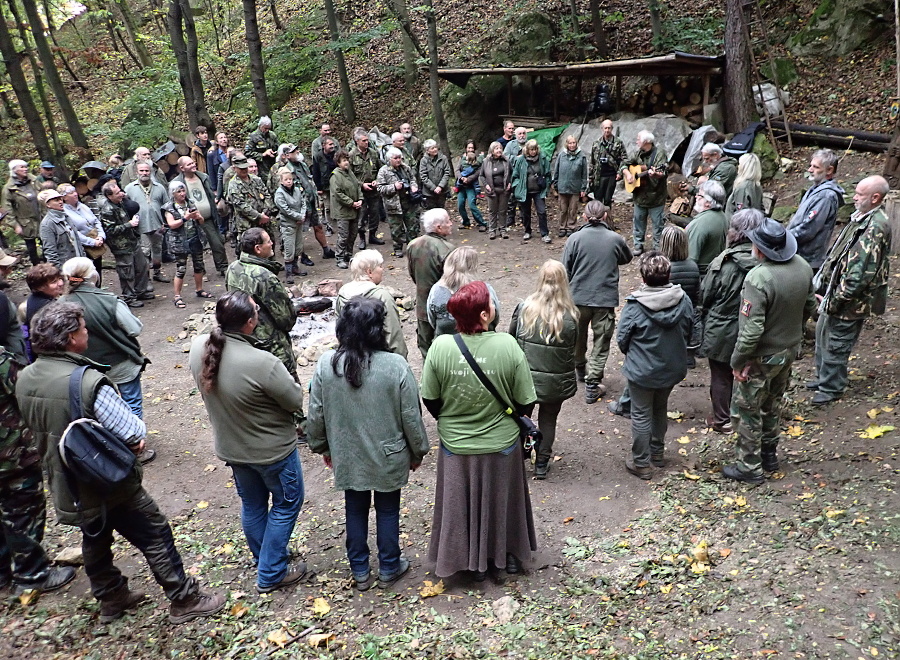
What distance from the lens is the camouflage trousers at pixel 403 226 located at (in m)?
12.4

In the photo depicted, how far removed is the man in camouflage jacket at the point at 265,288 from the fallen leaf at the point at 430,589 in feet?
8.35

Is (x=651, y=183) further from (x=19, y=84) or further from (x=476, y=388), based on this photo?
(x=19, y=84)

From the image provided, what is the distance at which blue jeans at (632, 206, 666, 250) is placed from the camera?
11445 mm

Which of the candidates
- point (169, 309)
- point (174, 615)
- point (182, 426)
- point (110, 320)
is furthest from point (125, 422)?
point (169, 309)

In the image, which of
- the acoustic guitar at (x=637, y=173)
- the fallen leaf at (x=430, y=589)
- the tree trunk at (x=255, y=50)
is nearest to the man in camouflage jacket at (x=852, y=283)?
the fallen leaf at (x=430, y=589)

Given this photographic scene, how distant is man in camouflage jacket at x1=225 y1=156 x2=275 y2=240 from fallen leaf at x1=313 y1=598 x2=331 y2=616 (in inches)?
287

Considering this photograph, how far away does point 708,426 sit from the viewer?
253 inches

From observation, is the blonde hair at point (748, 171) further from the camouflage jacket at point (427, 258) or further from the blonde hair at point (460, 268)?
the blonde hair at point (460, 268)

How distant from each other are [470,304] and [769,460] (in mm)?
3169

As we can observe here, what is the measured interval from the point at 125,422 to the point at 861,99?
15.8 meters

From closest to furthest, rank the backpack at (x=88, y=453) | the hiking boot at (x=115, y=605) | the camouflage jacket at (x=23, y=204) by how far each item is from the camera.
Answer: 1. the backpack at (x=88, y=453)
2. the hiking boot at (x=115, y=605)
3. the camouflage jacket at (x=23, y=204)

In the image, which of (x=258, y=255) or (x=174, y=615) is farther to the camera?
(x=258, y=255)

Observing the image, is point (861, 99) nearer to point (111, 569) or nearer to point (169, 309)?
point (169, 309)

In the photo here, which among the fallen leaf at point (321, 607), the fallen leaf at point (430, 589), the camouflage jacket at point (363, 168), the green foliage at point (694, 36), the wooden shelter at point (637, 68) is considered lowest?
the fallen leaf at point (430, 589)
